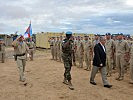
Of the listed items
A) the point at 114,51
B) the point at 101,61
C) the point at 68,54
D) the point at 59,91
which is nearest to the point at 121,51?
the point at 114,51

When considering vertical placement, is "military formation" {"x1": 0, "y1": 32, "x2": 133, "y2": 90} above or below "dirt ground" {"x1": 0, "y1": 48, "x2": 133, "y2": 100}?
above

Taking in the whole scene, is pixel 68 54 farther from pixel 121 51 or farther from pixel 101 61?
pixel 121 51

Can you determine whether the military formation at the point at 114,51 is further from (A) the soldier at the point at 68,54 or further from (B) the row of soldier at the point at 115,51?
(A) the soldier at the point at 68,54

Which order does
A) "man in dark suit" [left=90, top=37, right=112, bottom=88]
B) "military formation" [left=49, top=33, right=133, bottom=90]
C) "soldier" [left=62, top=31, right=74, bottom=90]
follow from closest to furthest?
"soldier" [left=62, top=31, right=74, bottom=90] → "man in dark suit" [left=90, top=37, right=112, bottom=88] → "military formation" [left=49, top=33, right=133, bottom=90]

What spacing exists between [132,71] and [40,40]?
2875 cm

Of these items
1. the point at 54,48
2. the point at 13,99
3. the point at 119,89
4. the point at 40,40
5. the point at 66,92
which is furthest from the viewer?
the point at 40,40

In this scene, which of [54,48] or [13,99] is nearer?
[13,99]

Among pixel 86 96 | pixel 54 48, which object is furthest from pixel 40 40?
pixel 86 96

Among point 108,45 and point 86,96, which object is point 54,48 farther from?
point 86,96

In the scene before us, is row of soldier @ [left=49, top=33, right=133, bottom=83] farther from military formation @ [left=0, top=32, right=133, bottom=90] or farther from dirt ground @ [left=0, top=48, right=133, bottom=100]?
dirt ground @ [left=0, top=48, right=133, bottom=100]

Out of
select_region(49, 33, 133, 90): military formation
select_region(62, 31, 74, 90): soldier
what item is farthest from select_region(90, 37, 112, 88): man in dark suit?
select_region(62, 31, 74, 90): soldier

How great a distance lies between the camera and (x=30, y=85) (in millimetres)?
9844

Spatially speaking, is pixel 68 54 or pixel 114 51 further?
pixel 114 51

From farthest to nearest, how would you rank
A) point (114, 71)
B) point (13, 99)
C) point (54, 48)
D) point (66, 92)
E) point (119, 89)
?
point (54, 48), point (114, 71), point (119, 89), point (66, 92), point (13, 99)
